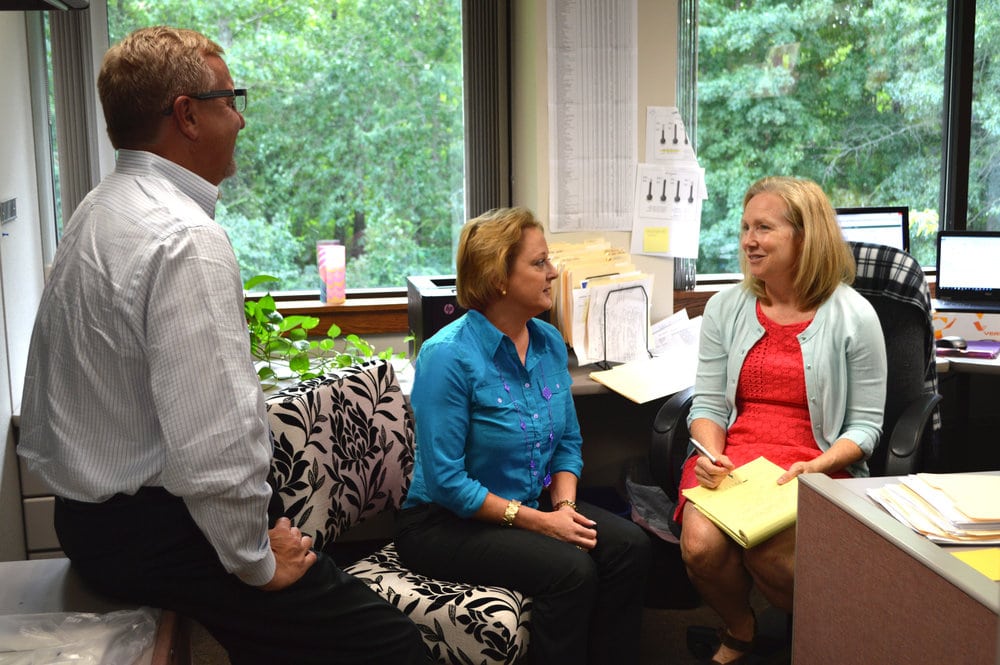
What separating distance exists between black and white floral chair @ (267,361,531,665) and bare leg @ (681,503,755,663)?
477mm

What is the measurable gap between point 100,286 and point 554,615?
1.09 m

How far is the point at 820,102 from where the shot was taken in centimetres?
371

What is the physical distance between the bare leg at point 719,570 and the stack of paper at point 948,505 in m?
0.56

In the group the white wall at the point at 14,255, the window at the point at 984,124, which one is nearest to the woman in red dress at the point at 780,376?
the white wall at the point at 14,255

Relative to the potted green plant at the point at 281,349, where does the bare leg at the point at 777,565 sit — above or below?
below

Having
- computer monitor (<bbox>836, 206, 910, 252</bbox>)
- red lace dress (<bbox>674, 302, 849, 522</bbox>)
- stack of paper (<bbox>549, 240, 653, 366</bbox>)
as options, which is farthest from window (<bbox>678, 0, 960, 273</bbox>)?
red lace dress (<bbox>674, 302, 849, 522</bbox>)

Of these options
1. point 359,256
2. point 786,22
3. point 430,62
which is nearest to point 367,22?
point 430,62

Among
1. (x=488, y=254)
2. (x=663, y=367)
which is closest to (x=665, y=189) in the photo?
(x=663, y=367)

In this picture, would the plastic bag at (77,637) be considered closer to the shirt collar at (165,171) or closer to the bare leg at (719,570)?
the shirt collar at (165,171)

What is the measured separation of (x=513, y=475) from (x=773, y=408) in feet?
2.32

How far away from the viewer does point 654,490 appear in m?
2.84

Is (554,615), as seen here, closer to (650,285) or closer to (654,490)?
(654,490)

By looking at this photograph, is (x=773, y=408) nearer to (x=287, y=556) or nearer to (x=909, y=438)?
(x=909, y=438)

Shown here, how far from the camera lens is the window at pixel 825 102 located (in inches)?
141
